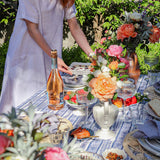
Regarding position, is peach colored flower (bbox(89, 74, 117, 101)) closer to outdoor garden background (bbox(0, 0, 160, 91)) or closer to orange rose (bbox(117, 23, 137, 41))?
orange rose (bbox(117, 23, 137, 41))

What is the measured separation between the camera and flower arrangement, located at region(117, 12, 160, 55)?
4.82 feet

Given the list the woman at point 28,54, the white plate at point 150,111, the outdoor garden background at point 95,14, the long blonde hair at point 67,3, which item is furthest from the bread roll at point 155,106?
the outdoor garden background at point 95,14

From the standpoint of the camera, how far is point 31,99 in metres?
1.56

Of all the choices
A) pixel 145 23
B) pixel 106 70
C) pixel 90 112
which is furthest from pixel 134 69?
pixel 106 70

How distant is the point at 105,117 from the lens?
1.09m

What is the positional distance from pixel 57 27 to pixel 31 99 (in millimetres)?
760

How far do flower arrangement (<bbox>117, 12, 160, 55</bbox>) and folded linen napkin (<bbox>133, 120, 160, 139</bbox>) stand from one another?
26.4 inches

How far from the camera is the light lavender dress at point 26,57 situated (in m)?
1.91

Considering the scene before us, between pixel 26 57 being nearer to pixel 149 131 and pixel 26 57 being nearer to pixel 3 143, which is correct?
pixel 149 131

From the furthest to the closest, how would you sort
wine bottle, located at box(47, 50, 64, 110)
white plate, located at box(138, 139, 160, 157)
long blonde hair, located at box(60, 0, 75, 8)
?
long blonde hair, located at box(60, 0, 75, 8) < wine bottle, located at box(47, 50, 64, 110) < white plate, located at box(138, 139, 160, 157)

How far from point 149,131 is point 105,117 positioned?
0.23 meters

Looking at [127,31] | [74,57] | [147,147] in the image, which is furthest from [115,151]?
[74,57]

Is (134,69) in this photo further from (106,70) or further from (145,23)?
(106,70)

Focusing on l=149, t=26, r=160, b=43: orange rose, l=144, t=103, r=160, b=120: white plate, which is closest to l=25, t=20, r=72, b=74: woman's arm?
l=149, t=26, r=160, b=43: orange rose
